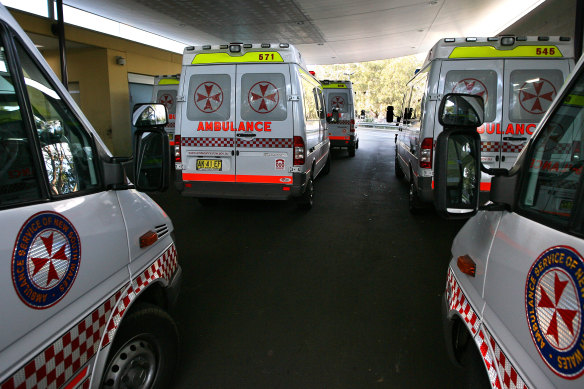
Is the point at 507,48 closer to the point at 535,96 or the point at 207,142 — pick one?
the point at 535,96

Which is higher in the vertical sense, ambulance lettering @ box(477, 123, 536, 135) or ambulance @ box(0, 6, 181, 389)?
ambulance lettering @ box(477, 123, 536, 135)

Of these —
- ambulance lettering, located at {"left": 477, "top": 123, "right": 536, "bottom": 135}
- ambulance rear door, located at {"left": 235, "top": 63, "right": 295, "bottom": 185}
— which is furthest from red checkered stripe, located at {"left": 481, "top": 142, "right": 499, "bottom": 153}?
ambulance rear door, located at {"left": 235, "top": 63, "right": 295, "bottom": 185}

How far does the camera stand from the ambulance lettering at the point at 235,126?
611 cm

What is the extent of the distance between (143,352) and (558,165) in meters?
2.12

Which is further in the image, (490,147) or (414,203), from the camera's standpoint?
(414,203)

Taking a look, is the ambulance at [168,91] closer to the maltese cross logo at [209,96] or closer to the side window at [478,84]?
the maltese cross logo at [209,96]

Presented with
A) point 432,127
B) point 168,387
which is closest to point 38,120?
point 168,387

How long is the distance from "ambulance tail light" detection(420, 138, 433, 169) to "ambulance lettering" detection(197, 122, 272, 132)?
7.48 ft

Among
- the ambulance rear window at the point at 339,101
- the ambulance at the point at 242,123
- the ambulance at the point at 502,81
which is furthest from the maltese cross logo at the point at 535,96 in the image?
the ambulance rear window at the point at 339,101

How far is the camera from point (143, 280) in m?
2.22

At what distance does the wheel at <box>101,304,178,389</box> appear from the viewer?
1.93 metres

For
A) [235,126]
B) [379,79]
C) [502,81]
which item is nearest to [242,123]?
[235,126]

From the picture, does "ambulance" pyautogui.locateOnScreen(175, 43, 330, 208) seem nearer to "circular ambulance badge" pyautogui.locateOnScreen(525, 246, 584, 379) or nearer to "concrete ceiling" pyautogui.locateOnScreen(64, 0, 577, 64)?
"circular ambulance badge" pyautogui.locateOnScreen(525, 246, 584, 379)

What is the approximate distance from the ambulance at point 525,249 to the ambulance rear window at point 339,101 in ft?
46.2
